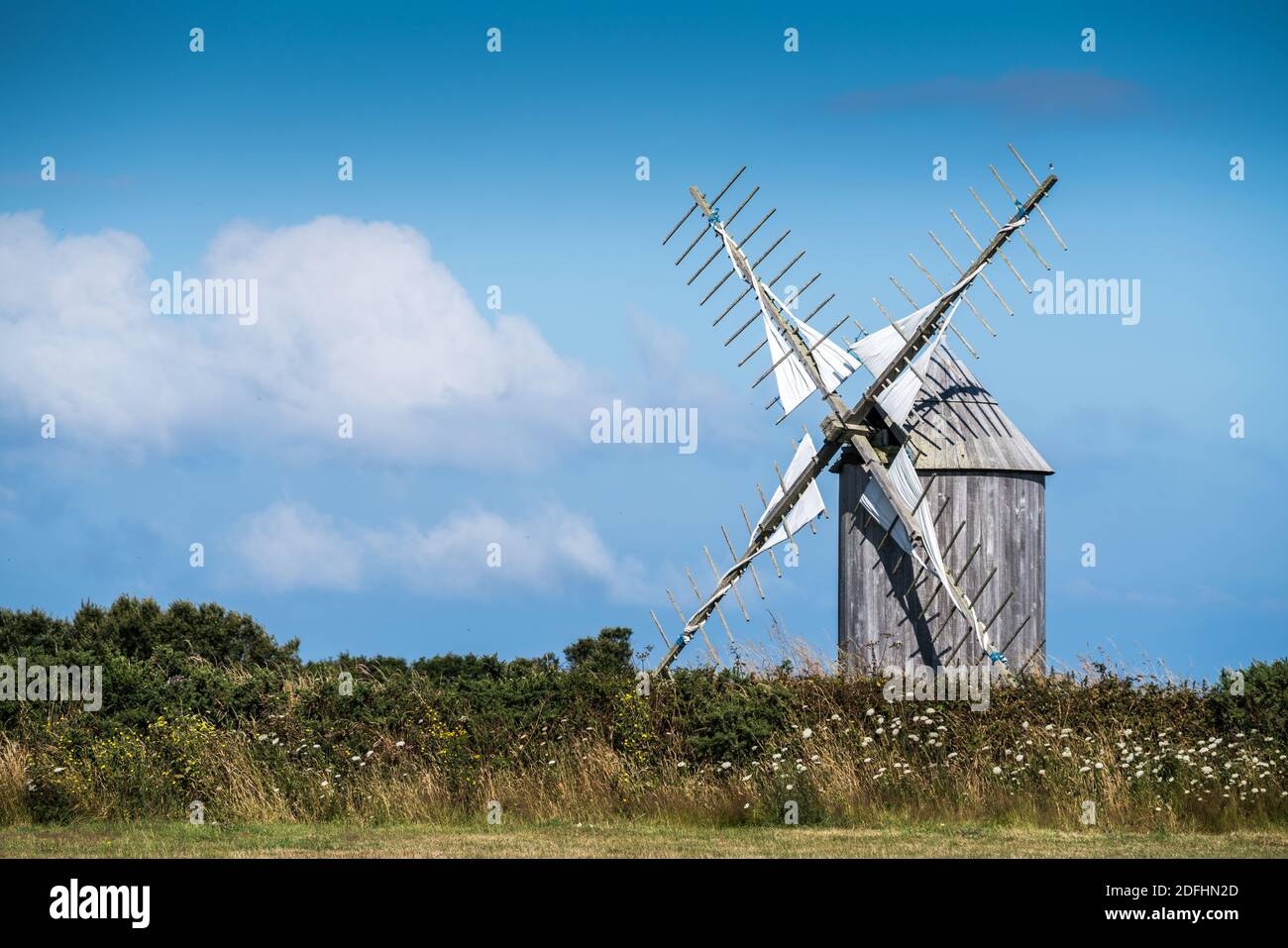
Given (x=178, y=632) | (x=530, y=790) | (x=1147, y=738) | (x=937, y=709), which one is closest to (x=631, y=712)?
(x=530, y=790)

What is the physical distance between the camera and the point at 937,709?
16.5 meters

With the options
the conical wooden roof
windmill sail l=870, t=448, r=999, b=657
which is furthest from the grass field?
the conical wooden roof

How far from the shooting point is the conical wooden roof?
20688 mm

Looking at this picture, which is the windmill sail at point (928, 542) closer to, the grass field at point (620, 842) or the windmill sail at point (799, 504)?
the windmill sail at point (799, 504)

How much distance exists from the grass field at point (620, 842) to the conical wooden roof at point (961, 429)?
6.70 meters

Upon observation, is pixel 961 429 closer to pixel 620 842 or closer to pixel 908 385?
pixel 908 385

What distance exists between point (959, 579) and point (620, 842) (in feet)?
24.4

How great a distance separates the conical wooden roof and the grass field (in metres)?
6.70

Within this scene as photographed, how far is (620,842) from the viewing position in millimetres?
14500

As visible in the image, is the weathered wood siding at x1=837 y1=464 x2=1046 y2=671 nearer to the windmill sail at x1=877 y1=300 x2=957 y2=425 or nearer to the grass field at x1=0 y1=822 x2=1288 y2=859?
the windmill sail at x1=877 y1=300 x2=957 y2=425

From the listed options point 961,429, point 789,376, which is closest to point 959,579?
point 961,429

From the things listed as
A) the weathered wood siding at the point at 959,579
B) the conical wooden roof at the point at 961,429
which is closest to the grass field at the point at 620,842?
the weathered wood siding at the point at 959,579
